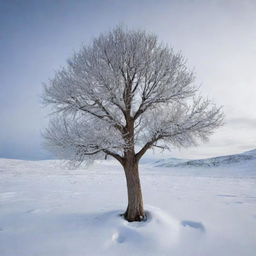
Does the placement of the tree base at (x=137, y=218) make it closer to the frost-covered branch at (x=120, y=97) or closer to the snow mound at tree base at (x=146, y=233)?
the snow mound at tree base at (x=146, y=233)

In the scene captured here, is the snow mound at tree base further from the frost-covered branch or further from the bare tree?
the frost-covered branch

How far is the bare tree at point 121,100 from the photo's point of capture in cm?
653

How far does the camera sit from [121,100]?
6.85 metres

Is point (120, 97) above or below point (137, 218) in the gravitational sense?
above

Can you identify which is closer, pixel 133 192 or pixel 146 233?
pixel 146 233

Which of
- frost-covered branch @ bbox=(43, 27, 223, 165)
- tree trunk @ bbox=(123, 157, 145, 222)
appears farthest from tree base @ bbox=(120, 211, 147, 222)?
frost-covered branch @ bbox=(43, 27, 223, 165)

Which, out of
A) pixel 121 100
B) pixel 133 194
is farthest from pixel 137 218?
pixel 121 100

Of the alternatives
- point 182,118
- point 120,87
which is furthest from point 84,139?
point 182,118

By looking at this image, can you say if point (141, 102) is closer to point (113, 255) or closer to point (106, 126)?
point (106, 126)

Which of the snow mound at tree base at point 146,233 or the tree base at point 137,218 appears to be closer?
the snow mound at tree base at point 146,233

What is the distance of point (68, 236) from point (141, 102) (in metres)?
5.72

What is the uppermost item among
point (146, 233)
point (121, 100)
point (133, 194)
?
point (121, 100)

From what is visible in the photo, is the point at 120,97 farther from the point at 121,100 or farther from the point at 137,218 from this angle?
the point at 137,218

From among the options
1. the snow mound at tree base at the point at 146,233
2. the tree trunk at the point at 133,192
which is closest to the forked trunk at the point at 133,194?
the tree trunk at the point at 133,192
